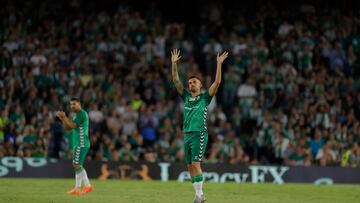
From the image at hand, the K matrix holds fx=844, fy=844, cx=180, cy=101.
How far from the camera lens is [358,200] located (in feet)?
62.3

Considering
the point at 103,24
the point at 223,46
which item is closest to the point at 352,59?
the point at 223,46

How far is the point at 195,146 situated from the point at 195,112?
26.3 inches

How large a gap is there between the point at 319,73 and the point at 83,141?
15.1 metres

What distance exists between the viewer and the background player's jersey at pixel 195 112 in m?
16.5

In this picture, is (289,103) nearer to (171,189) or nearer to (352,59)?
(352,59)

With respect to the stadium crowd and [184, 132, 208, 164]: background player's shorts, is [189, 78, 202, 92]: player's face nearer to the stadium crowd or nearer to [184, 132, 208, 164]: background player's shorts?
[184, 132, 208, 164]: background player's shorts

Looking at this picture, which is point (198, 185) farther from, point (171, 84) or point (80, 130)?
point (171, 84)

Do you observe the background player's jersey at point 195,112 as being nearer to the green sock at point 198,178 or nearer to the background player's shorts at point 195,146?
the background player's shorts at point 195,146

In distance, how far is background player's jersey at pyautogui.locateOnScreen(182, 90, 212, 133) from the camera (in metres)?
16.5

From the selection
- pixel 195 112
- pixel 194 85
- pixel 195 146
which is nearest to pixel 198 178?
pixel 195 146

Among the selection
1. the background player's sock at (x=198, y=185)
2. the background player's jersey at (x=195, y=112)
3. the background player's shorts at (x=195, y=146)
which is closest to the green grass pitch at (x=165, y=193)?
the background player's sock at (x=198, y=185)

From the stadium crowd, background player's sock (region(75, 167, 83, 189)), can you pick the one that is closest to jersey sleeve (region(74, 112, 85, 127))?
background player's sock (region(75, 167, 83, 189))

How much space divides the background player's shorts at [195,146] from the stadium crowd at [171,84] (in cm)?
1186

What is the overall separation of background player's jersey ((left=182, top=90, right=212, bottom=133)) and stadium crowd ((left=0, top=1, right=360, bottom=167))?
38.9 ft
